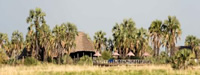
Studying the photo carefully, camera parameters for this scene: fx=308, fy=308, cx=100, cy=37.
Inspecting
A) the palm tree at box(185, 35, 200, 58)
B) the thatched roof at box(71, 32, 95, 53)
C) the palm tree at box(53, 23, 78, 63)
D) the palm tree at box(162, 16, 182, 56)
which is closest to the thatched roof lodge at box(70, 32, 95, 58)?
the thatched roof at box(71, 32, 95, 53)

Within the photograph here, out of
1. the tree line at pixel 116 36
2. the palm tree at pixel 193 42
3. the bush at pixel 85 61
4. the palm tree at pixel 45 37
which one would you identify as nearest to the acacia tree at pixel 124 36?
the tree line at pixel 116 36

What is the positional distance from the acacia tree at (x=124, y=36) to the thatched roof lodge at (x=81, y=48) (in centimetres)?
636

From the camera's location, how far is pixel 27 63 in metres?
43.1

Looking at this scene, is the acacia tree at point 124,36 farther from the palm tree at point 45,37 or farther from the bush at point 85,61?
the bush at point 85,61

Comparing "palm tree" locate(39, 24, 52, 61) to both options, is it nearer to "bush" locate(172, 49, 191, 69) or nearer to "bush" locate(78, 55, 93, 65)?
"bush" locate(78, 55, 93, 65)

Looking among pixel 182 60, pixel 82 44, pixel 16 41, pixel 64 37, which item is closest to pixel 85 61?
pixel 182 60

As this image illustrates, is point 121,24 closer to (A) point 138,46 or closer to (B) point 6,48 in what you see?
(A) point 138,46

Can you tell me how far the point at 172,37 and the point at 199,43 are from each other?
29194mm

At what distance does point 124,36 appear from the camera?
223ft

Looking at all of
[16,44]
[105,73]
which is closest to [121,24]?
[16,44]

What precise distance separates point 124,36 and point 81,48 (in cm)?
1013

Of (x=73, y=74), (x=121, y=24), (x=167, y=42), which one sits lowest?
(x=73, y=74)

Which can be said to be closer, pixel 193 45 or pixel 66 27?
pixel 66 27

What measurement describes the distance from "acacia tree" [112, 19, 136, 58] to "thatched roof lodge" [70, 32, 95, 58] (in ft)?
20.9
